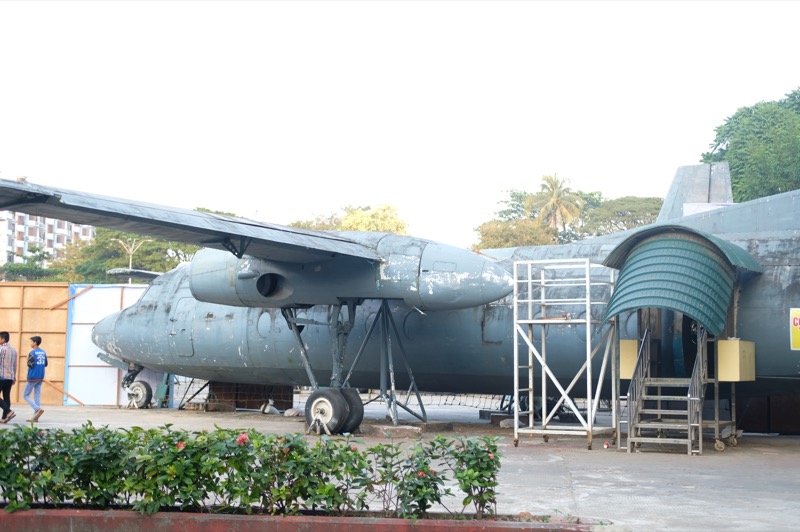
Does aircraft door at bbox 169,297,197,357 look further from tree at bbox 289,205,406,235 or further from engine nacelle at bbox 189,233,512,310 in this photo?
tree at bbox 289,205,406,235

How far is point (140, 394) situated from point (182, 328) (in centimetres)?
444

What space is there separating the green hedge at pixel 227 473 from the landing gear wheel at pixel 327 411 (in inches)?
310

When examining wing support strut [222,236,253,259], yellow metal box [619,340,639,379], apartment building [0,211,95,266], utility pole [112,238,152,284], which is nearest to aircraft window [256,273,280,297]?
wing support strut [222,236,253,259]

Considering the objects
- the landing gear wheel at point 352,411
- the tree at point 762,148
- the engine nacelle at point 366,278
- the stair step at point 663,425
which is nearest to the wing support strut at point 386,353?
the landing gear wheel at point 352,411

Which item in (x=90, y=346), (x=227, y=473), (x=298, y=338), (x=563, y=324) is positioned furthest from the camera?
(x=90, y=346)

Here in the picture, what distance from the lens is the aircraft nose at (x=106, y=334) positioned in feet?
75.8

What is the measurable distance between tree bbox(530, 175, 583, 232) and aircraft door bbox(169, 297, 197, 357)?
57.3m

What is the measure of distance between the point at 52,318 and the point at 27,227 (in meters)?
152

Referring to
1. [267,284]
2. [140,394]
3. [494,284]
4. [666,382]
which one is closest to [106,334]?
[140,394]

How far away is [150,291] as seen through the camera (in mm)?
22562

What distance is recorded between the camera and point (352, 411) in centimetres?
1672

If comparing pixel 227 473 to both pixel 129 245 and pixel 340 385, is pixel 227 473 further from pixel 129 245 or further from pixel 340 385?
pixel 129 245

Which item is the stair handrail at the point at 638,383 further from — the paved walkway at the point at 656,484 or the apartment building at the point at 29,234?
the apartment building at the point at 29,234

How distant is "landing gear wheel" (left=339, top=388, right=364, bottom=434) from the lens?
54.7ft
